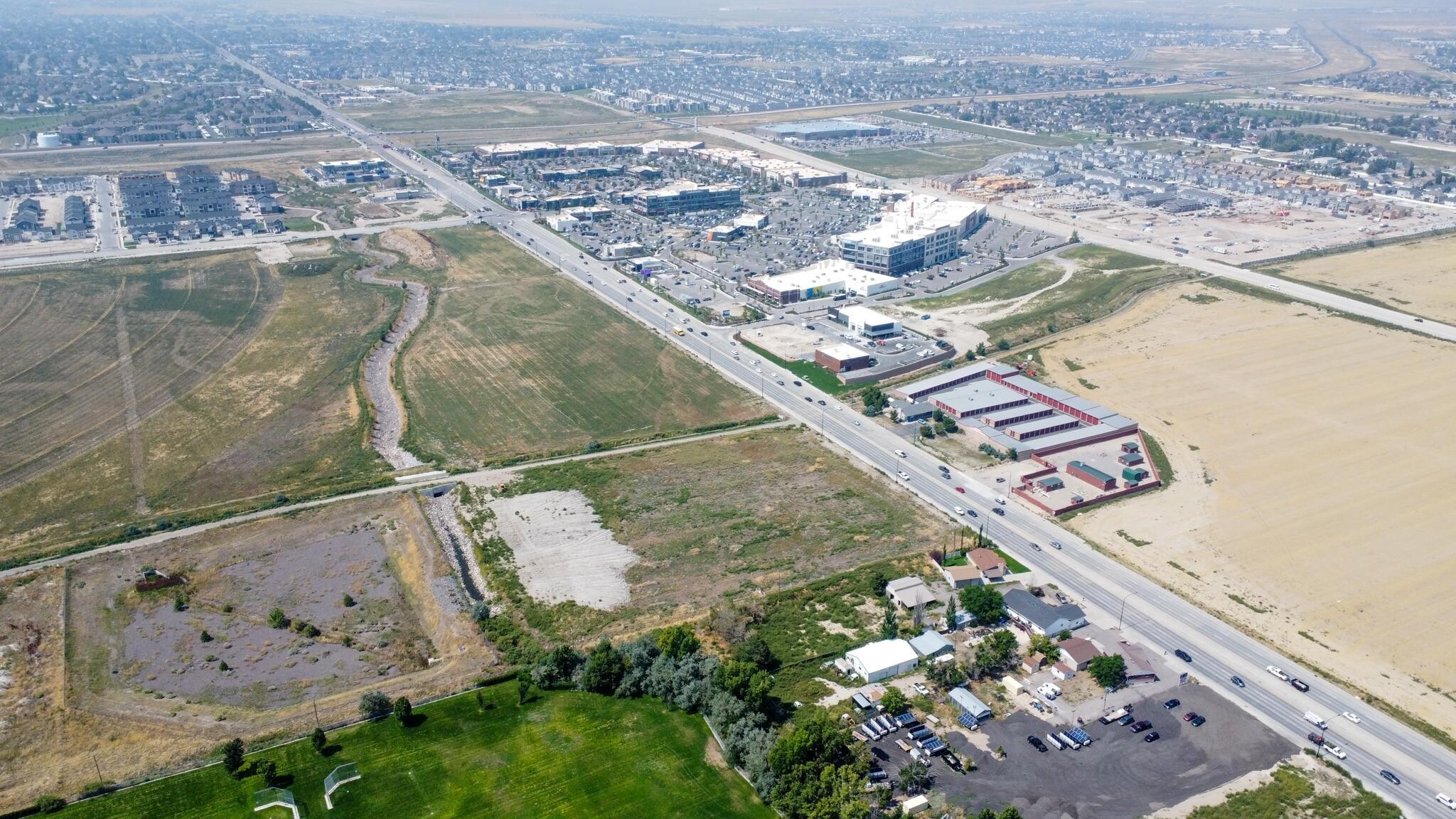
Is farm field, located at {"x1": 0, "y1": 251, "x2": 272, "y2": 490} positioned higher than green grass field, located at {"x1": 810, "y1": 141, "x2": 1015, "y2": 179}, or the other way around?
green grass field, located at {"x1": 810, "y1": 141, "x2": 1015, "y2": 179}

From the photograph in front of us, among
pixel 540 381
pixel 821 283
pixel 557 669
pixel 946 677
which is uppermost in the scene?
pixel 821 283

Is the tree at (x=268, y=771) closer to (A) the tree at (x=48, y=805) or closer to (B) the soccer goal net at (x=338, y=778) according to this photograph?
(B) the soccer goal net at (x=338, y=778)

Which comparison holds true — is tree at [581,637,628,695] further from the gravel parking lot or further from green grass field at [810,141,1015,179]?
green grass field at [810,141,1015,179]

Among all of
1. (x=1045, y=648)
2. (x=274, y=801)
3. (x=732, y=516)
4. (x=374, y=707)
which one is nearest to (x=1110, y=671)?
(x=1045, y=648)

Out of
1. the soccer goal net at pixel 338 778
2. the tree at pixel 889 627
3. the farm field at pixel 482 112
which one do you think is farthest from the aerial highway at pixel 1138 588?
the farm field at pixel 482 112

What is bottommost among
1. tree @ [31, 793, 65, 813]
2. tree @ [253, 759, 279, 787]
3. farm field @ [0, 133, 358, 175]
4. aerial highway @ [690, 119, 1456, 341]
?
tree @ [31, 793, 65, 813]

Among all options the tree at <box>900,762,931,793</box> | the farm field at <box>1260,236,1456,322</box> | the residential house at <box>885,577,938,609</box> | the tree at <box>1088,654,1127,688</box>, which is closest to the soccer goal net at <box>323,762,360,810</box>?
the tree at <box>900,762,931,793</box>

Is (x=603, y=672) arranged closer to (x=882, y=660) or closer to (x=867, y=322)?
(x=882, y=660)
